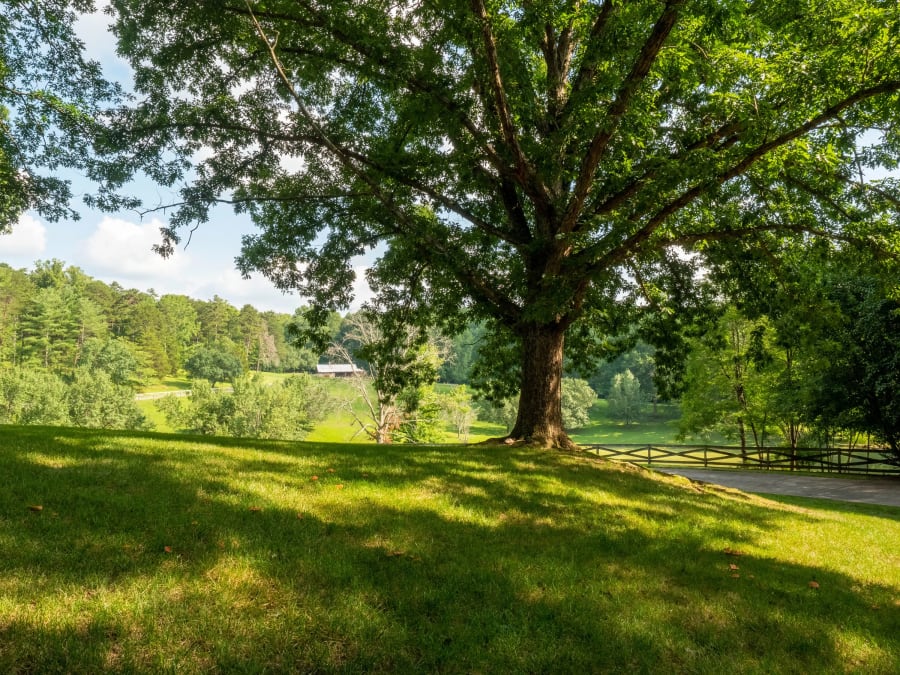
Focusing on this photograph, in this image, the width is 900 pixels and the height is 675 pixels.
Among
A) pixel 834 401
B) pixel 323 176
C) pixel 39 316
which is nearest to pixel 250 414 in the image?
pixel 39 316

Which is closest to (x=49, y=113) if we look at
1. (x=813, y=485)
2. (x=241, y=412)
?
(x=813, y=485)

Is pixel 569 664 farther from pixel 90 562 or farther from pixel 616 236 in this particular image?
pixel 616 236

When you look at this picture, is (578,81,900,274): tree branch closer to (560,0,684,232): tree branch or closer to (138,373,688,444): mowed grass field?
(560,0,684,232): tree branch

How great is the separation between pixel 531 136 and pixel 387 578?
908 cm

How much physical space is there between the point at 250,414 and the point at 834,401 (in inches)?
2102

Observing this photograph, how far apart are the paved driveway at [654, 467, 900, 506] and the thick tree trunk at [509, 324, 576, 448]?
34.4 ft

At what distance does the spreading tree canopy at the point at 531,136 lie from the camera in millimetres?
8062

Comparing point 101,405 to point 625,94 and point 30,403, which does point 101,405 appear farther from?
point 625,94

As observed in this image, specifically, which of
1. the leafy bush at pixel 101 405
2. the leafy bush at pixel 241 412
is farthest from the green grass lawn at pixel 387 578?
the leafy bush at pixel 101 405

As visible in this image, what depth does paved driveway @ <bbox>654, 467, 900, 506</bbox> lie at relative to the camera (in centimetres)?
1652

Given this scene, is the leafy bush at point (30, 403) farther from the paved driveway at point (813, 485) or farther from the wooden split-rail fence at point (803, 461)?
the paved driveway at point (813, 485)

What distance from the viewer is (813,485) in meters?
19.1

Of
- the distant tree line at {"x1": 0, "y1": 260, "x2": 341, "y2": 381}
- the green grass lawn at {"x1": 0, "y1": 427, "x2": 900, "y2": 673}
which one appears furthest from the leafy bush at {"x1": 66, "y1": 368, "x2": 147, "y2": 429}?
the green grass lawn at {"x1": 0, "y1": 427, "x2": 900, "y2": 673}

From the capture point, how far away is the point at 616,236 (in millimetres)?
9531
